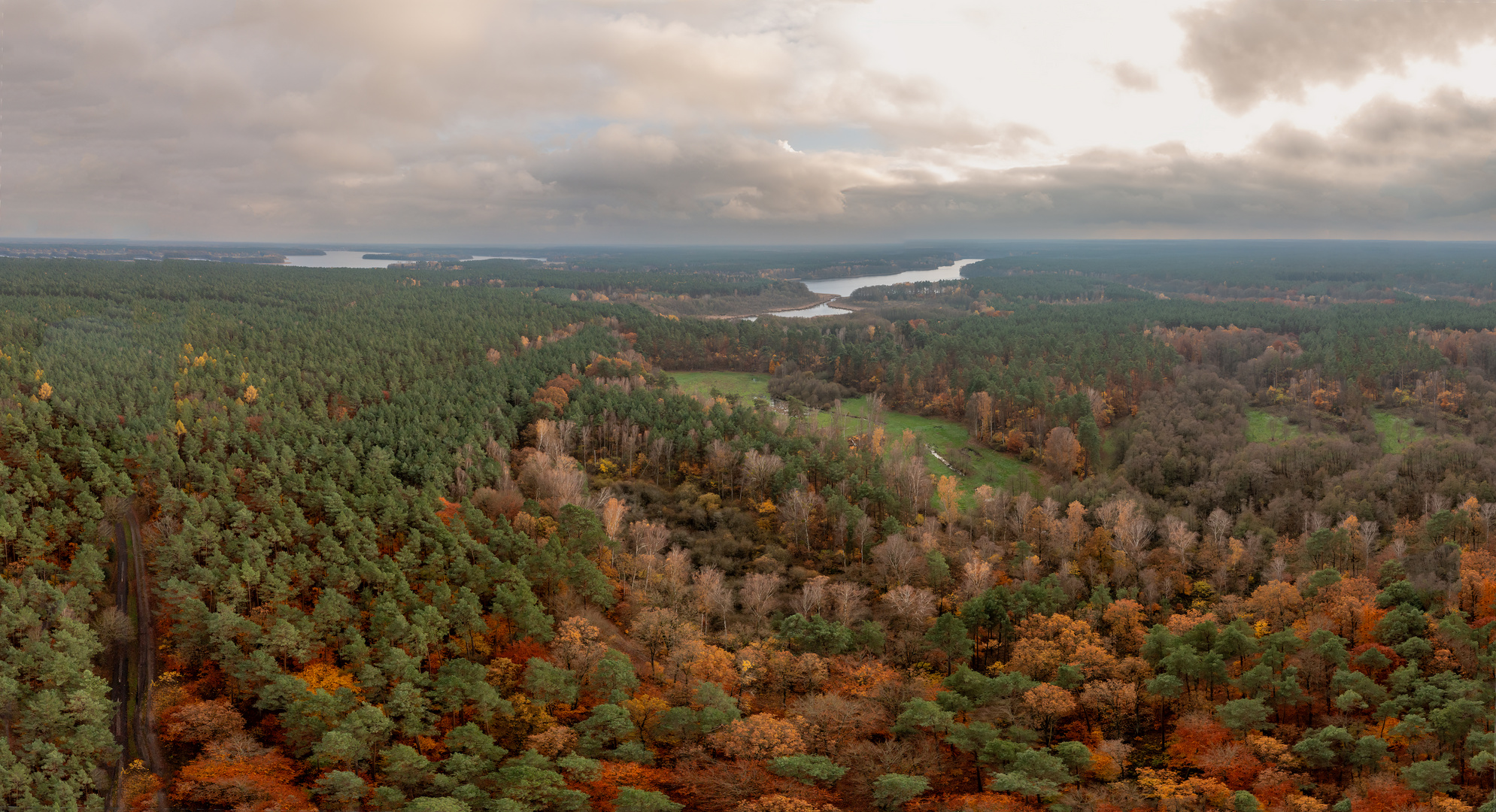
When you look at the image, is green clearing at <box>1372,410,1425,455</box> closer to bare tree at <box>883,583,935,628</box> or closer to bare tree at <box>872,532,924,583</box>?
bare tree at <box>872,532,924,583</box>

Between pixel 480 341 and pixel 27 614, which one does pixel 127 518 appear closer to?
pixel 27 614

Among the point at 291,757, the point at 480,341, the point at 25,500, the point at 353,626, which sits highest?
the point at 480,341

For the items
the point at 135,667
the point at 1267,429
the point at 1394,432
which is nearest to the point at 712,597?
the point at 135,667

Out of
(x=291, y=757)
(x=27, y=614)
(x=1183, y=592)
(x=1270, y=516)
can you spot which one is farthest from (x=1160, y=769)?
(x=27, y=614)

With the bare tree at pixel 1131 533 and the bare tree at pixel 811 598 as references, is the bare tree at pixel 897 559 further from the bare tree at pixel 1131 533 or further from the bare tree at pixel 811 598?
the bare tree at pixel 1131 533

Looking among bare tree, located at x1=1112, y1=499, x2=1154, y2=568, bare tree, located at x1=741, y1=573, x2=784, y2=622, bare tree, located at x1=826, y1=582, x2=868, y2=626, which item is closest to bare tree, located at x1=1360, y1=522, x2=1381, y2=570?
bare tree, located at x1=1112, y1=499, x2=1154, y2=568

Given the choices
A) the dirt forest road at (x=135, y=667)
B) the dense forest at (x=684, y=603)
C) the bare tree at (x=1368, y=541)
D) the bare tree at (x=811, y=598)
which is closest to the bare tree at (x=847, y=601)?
→ the dense forest at (x=684, y=603)
